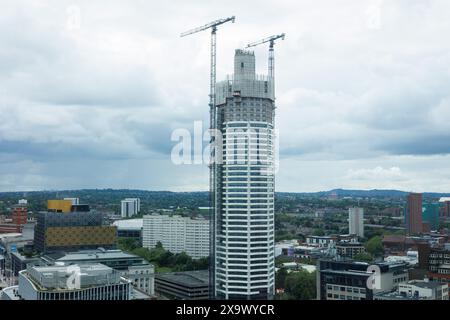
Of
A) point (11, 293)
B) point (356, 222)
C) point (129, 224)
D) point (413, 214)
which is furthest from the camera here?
point (129, 224)

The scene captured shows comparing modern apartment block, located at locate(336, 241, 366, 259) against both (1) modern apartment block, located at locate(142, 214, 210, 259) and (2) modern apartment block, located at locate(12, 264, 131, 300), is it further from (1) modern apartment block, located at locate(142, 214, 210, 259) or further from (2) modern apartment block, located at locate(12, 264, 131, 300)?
(2) modern apartment block, located at locate(12, 264, 131, 300)

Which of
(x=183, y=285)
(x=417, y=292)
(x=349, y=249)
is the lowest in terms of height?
(x=183, y=285)

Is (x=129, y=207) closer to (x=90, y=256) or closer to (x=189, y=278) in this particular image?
(x=90, y=256)

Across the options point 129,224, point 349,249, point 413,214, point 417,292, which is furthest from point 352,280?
point 129,224

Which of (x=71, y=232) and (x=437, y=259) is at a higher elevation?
(x=71, y=232)

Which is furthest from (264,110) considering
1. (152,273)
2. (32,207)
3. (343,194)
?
(32,207)

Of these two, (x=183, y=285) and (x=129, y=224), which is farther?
(x=129, y=224)

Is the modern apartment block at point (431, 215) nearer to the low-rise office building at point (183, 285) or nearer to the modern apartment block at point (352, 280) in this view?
the modern apartment block at point (352, 280)
